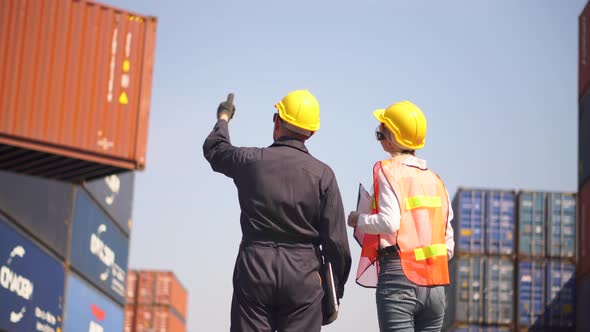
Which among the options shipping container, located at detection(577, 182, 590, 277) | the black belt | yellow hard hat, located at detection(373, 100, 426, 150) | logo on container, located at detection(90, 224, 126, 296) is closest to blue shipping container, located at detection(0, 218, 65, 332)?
logo on container, located at detection(90, 224, 126, 296)

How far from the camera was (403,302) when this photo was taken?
5062mm

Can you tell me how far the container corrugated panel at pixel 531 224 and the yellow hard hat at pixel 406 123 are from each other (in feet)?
86.5

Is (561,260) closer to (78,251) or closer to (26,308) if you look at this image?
(78,251)

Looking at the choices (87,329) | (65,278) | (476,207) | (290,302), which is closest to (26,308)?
(65,278)

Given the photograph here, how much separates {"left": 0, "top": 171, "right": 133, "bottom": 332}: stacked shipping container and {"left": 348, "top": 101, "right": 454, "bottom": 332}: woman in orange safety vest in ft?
37.7

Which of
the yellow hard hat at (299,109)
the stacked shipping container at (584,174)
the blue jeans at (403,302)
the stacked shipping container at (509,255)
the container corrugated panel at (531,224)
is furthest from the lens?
the container corrugated panel at (531,224)

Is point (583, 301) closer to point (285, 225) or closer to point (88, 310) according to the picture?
point (88, 310)

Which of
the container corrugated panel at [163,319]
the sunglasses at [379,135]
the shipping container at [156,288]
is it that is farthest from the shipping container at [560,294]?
the sunglasses at [379,135]

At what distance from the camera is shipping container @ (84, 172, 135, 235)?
2231 centimetres

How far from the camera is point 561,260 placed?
102ft

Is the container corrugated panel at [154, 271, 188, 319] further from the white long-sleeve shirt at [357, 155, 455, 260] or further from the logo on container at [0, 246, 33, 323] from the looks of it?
the white long-sleeve shirt at [357, 155, 455, 260]

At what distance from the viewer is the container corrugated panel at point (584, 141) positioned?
23.7 metres

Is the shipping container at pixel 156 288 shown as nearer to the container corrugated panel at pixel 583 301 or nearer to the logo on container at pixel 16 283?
the container corrugated panel at pixel 583 301

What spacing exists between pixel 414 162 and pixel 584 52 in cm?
2105
